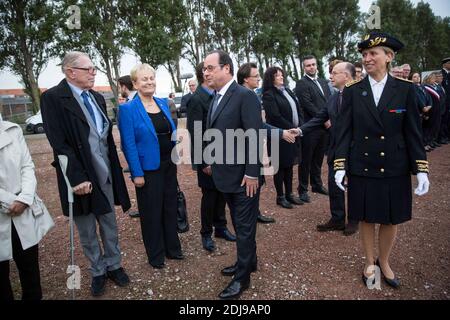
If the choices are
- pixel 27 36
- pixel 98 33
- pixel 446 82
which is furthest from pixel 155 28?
pixel 446 82

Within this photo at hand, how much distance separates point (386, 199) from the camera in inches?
116

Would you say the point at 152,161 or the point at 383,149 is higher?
the point at 383,149

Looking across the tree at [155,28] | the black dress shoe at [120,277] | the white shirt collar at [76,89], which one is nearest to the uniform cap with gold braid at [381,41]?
the white shirt collar at [76,89]

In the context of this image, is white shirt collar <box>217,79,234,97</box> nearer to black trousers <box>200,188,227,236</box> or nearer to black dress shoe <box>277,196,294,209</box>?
black trousers <box>200,188,227,236</box>

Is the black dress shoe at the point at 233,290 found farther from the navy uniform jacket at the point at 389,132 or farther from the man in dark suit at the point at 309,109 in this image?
the man in dark suit at the point at 309,109

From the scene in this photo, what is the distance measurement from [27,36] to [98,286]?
961 inches

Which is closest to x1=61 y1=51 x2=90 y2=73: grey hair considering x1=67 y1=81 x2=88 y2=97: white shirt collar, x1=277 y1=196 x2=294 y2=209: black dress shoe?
x1=67 y1=81 x2=88 y2=97: white shirt collar

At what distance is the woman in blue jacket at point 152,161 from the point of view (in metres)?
3.36

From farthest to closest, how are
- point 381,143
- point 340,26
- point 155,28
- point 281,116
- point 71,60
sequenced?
point 340,26, point 155,28, point 281,116, point 71,60, point 381,143

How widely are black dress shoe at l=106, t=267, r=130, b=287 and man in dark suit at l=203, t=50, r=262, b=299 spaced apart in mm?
1056

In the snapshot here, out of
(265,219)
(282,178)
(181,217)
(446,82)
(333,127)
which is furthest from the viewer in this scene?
(446,82)

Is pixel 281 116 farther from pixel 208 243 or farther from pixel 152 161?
pixel 152 161

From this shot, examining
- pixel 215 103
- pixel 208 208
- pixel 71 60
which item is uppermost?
pixel 71 60

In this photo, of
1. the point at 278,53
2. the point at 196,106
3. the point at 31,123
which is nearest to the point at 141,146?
the point at 196,106
